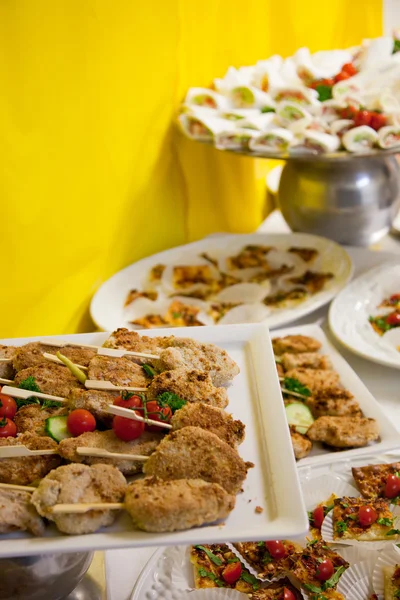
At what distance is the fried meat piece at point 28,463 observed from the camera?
1236 mm

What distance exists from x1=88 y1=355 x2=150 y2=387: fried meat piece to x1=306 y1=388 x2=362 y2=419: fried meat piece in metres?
0.87

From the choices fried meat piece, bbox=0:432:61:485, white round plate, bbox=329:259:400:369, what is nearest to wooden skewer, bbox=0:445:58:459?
fried meat piece, bbox=0:432:61:485

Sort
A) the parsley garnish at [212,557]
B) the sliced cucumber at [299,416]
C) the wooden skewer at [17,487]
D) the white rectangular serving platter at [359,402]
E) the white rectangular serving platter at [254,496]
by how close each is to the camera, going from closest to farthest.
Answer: the white rectangular serving platter at [254,496] < the wooden skewer at [17,487] < the parsley garnish at [212,557] < the white rectangular serving platter at [359,402] < the sliced cucumber at [299,416]

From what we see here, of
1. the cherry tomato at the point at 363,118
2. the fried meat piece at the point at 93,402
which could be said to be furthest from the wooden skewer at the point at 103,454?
the cherry tomato at the point at 363,118

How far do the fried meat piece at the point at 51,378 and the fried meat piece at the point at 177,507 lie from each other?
38 centimetres

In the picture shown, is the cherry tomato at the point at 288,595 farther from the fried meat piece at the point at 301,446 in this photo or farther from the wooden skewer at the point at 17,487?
the wooden skewer at the point at 17,487

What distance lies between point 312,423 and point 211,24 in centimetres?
218

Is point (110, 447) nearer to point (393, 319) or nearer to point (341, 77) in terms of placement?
point (393, 319)

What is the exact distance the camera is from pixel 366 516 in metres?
1.76

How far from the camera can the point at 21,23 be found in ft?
7.16

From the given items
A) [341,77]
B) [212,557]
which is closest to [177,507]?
[212,557]

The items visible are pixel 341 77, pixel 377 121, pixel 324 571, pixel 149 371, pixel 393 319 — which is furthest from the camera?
pixel 341 77

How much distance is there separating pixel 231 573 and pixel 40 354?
72 centimetres

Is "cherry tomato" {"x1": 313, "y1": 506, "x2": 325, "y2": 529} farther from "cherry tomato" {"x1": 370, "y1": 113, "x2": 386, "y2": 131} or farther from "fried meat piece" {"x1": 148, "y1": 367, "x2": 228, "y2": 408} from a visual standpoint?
"cherry tomato" {"x1": 370, "y1": 113, "x2": 386, "y2": 131}
